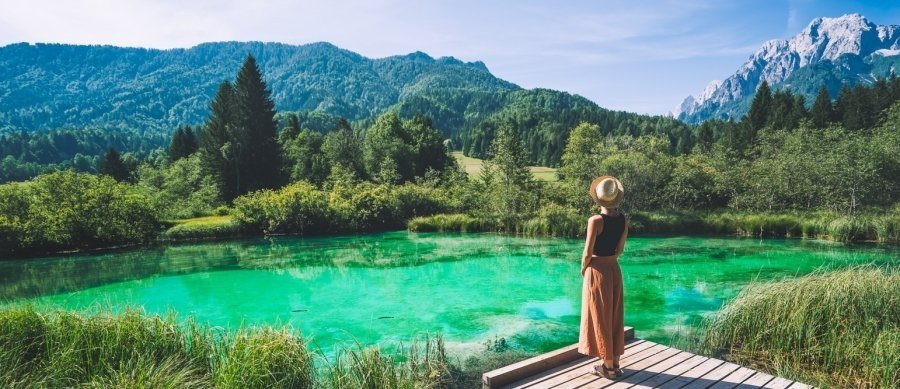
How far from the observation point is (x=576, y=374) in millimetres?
5328

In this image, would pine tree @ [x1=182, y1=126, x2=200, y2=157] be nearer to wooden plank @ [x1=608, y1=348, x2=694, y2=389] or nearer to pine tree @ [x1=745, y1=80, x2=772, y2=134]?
wooden plank @ [x1=608, y1=348, x2=694, y2=389]

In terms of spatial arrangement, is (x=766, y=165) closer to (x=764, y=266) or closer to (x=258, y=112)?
(x=764, y=266)

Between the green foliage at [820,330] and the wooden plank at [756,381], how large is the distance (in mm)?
1253

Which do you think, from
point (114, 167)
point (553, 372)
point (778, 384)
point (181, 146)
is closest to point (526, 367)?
point (553, 372)

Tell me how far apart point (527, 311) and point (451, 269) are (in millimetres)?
6721

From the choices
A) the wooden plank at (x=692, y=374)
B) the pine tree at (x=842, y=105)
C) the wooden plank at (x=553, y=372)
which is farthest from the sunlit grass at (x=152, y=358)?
the pine tree at (x=842, y=105)

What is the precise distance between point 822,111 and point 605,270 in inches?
2370

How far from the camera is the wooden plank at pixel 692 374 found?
5.04m

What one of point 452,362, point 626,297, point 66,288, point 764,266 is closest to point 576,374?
point 452,362

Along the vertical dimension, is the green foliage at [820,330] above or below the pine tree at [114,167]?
below

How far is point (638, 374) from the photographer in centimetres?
532

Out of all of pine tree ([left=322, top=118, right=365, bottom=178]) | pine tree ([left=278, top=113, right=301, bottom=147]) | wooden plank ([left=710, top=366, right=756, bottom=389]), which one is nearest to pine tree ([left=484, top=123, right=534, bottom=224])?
pine tree ([left=322, top=118, right=365, bottom=178])

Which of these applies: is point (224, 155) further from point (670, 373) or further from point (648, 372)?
point (670, 373)

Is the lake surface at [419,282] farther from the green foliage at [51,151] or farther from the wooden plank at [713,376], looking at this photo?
the green foliage at [51,151]
